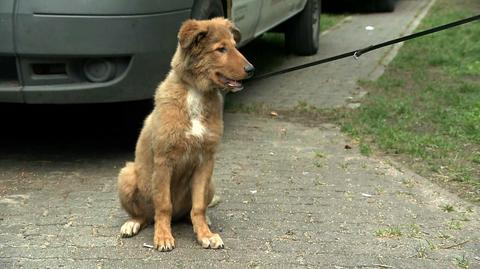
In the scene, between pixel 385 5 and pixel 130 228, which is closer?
pixel 130 228

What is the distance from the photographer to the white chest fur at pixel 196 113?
132 inches

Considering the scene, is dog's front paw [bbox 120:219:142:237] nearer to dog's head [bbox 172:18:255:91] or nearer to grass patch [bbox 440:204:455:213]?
dog's head [bbox 172:18:255:91]

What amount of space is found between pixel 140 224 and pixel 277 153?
5.81 feet

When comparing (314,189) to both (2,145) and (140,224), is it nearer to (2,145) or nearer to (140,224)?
(140,224)

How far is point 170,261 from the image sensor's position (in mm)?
3256

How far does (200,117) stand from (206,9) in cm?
161

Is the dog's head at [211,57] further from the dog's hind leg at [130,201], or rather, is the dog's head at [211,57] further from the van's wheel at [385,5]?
the van's wheel at [385,5]

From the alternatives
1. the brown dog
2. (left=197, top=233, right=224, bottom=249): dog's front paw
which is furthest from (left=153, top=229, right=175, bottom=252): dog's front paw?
(left=197, top=233, right=224, bottom=249): dog's front paw

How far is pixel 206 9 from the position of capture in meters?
4.79

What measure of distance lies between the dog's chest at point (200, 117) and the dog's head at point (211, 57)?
0.07m

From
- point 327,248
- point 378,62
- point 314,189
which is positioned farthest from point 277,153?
point 378,62

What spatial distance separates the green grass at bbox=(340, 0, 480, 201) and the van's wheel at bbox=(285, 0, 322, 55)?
4.17ft

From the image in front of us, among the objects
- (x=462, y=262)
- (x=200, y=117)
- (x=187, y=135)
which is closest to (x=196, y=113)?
(x=200, y=117)

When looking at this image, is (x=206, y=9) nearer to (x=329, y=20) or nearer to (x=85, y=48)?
(x=85, y=48)
